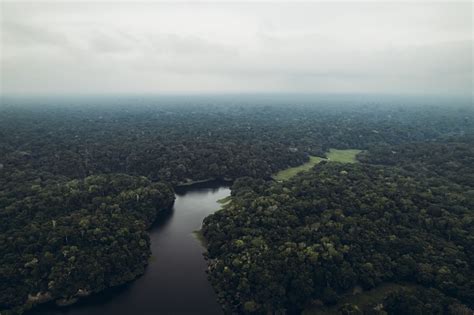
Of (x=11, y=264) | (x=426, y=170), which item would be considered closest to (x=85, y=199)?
(x=11, y=264)

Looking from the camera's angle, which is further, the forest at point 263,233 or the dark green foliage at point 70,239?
the dark green foliage at point 70,239

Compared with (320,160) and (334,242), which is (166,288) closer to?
(334,242)

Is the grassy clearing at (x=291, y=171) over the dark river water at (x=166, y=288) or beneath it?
over

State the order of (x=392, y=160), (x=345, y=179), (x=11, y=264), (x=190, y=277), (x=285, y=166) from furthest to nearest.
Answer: (x=392, y=160)
(x=285, y=166)
(x=345, y=179)
(x=190, y=277)
(x=11, y=264)

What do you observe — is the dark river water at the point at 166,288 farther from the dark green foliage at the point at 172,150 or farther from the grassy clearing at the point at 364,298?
the dark green foliage at the point at 172,150

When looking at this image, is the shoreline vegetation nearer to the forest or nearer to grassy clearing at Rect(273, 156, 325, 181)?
grassy clearing at Rect(273, 156, 325, 181)

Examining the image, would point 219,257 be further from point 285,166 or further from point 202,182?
point 285,166

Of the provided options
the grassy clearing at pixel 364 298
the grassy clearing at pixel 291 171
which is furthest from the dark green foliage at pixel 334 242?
the grassy clearing at pixel 291 171

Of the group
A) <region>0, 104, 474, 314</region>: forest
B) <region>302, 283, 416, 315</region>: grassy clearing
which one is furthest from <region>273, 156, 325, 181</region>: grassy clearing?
<region>302, 283, 416, 315</region>: grassy clearing
